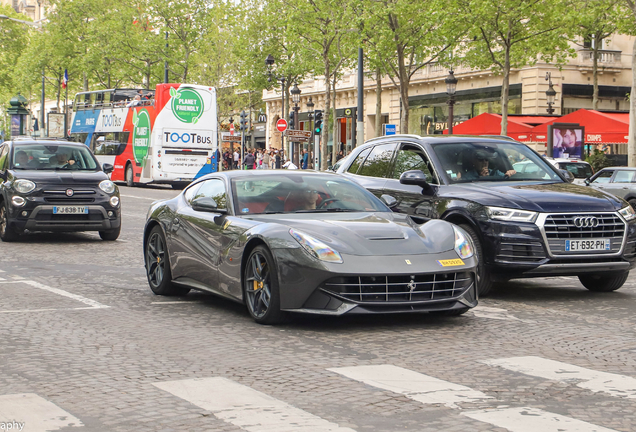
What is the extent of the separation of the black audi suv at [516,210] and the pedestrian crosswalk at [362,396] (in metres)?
2.81

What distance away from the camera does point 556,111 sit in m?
44.5

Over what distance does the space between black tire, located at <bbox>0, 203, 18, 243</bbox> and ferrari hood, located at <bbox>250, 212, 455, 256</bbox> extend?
329 inches

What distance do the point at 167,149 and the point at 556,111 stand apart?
18316mm

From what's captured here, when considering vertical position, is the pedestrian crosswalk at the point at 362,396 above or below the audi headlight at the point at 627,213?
below

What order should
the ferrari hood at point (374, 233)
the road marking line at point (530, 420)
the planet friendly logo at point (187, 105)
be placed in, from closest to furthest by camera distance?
the road marking line at point (530, 420), the ferrari hood at point (374, 233), the planet friendly logo at point (187, 105)

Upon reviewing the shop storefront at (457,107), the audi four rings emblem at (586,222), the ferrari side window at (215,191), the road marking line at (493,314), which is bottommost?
the road marking line at (493,314)

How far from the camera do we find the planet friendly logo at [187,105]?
36281 mm

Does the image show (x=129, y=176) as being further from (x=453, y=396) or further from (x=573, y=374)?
(x=453, y=396)

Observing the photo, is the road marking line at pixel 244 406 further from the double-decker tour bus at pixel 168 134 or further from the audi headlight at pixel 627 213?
the double-decker tour bus at pixel 168 134

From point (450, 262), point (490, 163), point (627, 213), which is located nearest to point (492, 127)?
point (490, 163)

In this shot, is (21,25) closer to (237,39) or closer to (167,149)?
(237,39)

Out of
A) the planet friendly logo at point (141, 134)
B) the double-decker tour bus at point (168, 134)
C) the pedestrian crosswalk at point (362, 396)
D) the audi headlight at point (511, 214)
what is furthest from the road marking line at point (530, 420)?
the planet friendly logo at point (141, 134)

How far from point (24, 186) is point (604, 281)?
353 inches

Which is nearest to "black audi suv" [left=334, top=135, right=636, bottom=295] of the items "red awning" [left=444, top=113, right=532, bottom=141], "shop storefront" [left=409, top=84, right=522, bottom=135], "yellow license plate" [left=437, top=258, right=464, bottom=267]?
"yellow license plate" [left=437, top=258, right=464, bottom=267]
